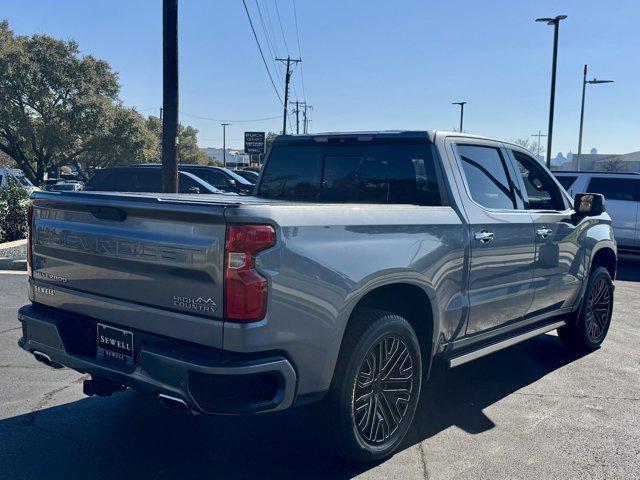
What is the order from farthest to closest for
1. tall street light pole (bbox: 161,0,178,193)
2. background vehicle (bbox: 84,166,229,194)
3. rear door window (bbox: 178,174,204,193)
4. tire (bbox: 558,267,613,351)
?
rear door window (bbox: 178,174,204,193) < background vehicle (bbox: 84,166,229,194) < tall street light pole (bbox: 161,0,178,193) < tire (bbox: 558,267,613,351)

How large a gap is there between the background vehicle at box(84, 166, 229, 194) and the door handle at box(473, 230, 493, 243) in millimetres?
10810

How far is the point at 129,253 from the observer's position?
3.23m

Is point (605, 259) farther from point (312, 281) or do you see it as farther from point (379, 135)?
point (312, 281)

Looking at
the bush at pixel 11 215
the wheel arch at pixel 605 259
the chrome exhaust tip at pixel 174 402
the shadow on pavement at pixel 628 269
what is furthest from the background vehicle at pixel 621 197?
the chrome exhaust tip at pixel 174 402

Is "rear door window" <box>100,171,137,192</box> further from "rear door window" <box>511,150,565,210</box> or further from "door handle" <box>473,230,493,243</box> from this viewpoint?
"door handle" <box>473,230,493,243</box>

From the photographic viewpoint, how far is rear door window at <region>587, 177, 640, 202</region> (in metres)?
13.0

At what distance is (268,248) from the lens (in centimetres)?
293

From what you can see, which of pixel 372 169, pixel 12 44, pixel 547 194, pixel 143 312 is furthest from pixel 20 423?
pixel 12 44

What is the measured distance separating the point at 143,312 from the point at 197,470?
104cm

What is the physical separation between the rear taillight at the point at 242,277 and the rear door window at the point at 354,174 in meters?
1.80

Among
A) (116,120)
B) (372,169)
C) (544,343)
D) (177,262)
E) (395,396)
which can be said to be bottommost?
(544,343)

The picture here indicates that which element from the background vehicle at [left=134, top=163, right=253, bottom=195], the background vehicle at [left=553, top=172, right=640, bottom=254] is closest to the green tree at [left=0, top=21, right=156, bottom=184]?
the background vehicle at [left=134, top=163, right=253, bottom=195]

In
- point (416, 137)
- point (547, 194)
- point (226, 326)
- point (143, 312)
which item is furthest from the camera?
point (547, 194)

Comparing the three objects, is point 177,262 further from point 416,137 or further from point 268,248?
point 416,137
